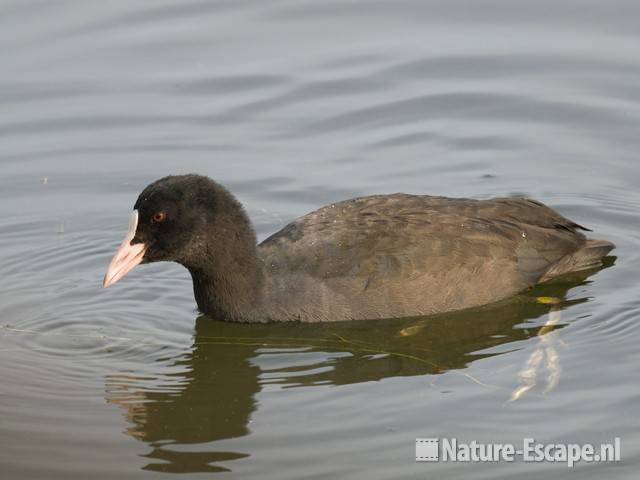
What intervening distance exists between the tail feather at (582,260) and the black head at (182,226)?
7.93 ft

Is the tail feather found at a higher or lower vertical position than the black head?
lower

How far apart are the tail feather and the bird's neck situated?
230cm

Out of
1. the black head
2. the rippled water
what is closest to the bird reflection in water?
the rippled water

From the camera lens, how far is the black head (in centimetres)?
944

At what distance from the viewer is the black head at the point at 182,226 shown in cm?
944

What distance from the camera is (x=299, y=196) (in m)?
11.7

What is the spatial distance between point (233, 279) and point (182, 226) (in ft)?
1.86

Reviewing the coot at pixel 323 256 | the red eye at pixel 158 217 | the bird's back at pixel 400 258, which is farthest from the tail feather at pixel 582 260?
the red eye at pixel 158 217

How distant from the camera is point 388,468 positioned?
24.0ft

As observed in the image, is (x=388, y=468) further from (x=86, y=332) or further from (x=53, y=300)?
(x=53, y=300)

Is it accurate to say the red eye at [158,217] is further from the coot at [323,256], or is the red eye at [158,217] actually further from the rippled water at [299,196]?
the rippled water at [299,196]

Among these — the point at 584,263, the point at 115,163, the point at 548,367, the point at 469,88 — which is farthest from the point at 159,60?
the point at 548,367

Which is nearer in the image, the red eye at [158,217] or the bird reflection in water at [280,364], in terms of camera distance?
the bird reflection in water at [280,364]

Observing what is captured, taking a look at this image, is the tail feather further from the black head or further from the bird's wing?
the black head
